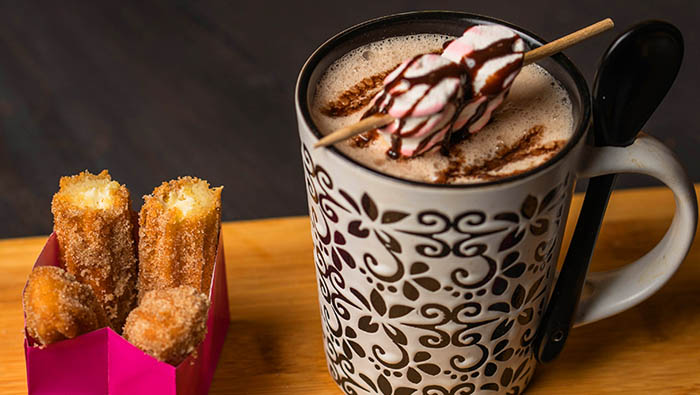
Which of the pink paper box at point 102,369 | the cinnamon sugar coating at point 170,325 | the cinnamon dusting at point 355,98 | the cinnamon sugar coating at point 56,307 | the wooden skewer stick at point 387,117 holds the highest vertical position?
the wooden skewer stick at point 387,117

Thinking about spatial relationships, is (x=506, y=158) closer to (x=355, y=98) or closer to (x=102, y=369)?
(x=355, y=98)

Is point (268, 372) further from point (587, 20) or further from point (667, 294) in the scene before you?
point (587, 20)

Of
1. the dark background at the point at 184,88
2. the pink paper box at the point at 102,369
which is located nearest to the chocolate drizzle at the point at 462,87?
the pink paper box at the point at 102,369

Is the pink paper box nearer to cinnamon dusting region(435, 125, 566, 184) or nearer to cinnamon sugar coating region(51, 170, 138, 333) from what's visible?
cinnamon sugar coating region(51, 170, 138, 333)

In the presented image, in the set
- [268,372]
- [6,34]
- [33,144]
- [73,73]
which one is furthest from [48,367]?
[6,34]

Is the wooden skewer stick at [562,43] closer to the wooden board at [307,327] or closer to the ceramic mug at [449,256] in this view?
the ceramic mug at [449,256]

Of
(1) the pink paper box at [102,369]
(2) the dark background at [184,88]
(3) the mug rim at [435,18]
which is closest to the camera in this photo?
(3) the mug rim at [435,18]

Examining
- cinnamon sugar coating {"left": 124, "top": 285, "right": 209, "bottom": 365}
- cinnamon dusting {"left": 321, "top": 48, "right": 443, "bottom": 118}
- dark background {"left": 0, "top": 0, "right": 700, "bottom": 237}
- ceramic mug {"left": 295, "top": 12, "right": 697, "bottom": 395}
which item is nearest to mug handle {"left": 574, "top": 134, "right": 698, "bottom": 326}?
ceramic mug {"left": 295, "top": 12, "right": 697, "bottom": 395}
